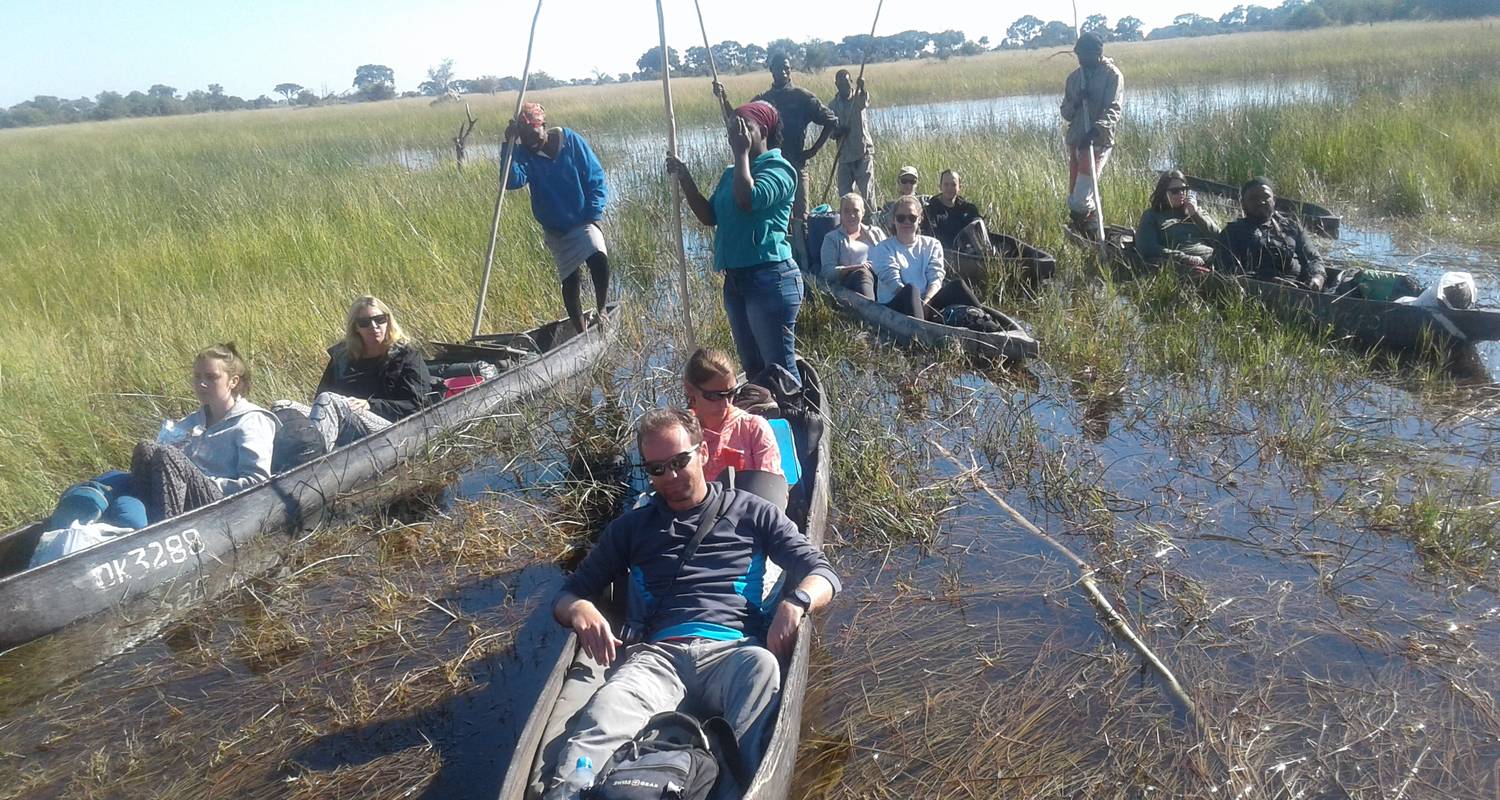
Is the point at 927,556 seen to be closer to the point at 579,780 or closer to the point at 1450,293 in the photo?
the point at 579,780

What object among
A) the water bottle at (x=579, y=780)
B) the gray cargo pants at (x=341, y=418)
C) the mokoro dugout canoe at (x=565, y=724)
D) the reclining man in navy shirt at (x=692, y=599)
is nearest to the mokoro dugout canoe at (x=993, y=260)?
the gray cargo pants at (x=341, y=418)

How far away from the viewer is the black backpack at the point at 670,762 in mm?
2824

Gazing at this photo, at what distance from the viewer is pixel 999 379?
7.54 metres

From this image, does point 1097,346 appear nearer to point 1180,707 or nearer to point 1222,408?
point 1222,408

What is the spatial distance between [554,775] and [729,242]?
3324 mm

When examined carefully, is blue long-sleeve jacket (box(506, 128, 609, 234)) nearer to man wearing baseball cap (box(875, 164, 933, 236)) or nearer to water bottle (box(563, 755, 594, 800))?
man wearing baseball cap (box(875, 164, 933, 236))

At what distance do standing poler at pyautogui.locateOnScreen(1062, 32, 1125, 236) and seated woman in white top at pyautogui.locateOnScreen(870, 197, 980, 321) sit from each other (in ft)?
9.60

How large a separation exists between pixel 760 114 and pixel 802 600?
10.2 feet

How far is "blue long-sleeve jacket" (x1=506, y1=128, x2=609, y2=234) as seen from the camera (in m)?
7.81

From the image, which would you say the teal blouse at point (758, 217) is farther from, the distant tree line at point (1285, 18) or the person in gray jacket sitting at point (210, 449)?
the distant tree line at point (1285, 18)

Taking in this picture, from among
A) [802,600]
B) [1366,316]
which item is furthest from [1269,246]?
[802,600]

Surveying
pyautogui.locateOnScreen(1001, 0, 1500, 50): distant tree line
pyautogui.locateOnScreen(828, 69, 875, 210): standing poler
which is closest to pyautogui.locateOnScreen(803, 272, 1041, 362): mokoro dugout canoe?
pyautogui.locateOnScreen(828, 69, 875, 210): standing poler

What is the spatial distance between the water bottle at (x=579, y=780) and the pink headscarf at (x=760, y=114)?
352cm

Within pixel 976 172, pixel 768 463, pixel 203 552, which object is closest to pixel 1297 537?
pixel 768 463
